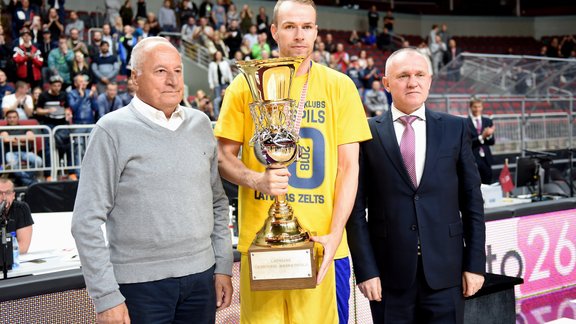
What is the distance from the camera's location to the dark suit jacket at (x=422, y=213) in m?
2.85

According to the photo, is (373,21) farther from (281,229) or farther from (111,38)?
(281,229)

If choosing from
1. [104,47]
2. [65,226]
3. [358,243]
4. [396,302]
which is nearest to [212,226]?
[358,243]

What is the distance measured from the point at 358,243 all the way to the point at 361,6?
934 inches

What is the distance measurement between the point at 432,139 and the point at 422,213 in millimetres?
328

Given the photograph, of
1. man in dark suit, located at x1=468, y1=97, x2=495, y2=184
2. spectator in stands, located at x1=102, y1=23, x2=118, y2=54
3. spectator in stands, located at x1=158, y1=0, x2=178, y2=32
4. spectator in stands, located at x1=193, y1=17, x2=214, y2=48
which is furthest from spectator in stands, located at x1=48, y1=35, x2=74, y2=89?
man in dark suit, located at x1=468, y1=97, x2=495, y2=184

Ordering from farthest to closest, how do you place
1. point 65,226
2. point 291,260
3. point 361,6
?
point 361,6 < point 65,226 < point 291,260

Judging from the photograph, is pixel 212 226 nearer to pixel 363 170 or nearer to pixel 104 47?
pixel 363 170

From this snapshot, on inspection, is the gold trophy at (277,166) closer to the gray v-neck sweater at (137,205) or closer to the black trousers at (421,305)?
the gray v-neck sweater at (137,205)

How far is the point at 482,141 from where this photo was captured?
9.00 metres

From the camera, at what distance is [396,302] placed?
9.39 feet

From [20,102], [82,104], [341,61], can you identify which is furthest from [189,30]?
[20,102]

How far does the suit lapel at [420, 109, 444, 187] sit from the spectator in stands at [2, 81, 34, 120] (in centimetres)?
872

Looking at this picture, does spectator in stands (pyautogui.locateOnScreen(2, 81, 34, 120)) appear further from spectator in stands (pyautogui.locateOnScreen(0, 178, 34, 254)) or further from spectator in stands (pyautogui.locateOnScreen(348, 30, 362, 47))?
spectator in stands (pyautogui.locateOnScreen(348, 30, 362, 47))

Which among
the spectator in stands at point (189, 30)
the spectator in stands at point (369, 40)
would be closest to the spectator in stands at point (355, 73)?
the spectator in stands at point (189, 30)
